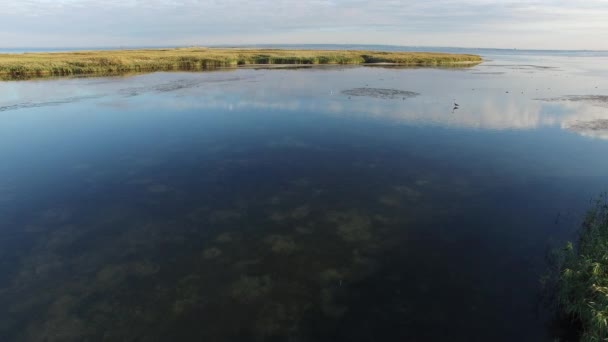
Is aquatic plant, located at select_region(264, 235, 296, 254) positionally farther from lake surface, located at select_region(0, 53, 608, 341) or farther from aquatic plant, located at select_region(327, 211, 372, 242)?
aquatic plant, located at select_region(327, 211, 372, 242)

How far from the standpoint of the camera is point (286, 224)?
45.1 feet

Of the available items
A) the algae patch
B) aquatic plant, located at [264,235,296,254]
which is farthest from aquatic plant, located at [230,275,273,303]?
the algae patch

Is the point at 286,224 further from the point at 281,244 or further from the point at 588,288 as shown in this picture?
the point at 588,288

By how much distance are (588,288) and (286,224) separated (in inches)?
363

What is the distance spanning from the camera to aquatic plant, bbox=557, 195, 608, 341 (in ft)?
24.7

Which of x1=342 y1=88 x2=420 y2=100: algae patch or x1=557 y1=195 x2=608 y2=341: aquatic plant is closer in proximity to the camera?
x1=557 y1=195 x2=608 y2=341: aquatic plant

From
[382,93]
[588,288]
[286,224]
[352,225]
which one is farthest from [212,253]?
[382,93]

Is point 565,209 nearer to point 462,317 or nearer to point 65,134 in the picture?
point 462,317

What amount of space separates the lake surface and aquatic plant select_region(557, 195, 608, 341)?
2.64ft

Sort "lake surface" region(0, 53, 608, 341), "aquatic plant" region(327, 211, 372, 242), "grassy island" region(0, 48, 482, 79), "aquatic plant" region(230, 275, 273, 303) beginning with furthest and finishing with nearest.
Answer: "grassy island" region(0, 48, 482, 79) < "aquatic plant" region(327, 211, 372, 242) < "aquatic plant" region(230, 275, 273, 303) < "lake surface" region(0, 53, 608, 341)

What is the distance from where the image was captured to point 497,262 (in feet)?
37.8

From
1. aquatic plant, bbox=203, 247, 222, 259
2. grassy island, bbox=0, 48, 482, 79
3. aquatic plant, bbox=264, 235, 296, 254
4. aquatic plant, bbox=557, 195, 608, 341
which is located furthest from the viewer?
grassy island, bbox=0, 48, 482, 79

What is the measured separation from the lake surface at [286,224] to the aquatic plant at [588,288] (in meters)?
0.80

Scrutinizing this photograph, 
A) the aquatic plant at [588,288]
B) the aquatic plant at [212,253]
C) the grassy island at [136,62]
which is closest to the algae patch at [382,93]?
the aquatic plant at [588,288]
